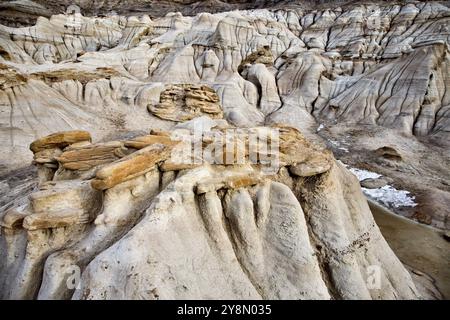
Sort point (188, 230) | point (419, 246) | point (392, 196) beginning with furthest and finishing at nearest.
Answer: point (392, 196), point (419, 246), point (188, 230)

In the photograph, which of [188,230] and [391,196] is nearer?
[188,230]

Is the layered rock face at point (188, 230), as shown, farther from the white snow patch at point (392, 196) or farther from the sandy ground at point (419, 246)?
the white snow patch at point (392, 196)

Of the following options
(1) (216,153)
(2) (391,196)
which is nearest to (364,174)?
(2) (391,196)

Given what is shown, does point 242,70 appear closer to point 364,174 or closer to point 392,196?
point 364,174

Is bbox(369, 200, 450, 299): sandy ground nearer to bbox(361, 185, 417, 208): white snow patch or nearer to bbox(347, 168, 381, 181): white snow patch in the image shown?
bbox(361, 185, 417, 208): white snow patch
